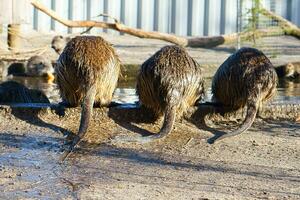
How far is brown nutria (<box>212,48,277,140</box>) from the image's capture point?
688cm

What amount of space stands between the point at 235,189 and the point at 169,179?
A: 1.48ft

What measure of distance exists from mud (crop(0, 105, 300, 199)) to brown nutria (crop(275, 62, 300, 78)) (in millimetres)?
3666

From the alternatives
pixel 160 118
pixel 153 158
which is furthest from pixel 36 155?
pixel 160 118

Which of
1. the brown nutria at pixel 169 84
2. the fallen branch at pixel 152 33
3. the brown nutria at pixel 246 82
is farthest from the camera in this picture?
the fallen branch at pixel 152 33

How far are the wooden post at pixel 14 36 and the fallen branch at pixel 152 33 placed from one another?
0.55 metres

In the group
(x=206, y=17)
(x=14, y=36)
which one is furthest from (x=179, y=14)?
(x=14, y=36)

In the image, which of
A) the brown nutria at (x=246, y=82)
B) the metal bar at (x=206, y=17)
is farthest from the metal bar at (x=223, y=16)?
the brown nutria at (x=246, y=82)

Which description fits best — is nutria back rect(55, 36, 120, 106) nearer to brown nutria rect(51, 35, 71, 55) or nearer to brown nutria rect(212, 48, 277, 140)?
brown nutria rect(212, 48, 277, 140)

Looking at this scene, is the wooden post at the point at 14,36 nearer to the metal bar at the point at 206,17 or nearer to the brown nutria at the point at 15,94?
the brown nutria at the point at 15,94

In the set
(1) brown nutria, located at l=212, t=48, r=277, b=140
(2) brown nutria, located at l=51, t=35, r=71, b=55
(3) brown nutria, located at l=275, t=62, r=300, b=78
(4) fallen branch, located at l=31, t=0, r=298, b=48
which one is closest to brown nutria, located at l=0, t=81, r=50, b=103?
(1) brown nutria, located at l=212, t=48, r=277, b=140

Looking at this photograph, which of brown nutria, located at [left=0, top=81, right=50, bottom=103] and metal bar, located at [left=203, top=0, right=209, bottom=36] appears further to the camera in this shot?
metal bar, located at [left=203, top=0, right=209, bottom=36]

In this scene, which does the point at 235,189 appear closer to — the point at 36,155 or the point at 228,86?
the point at 36,155

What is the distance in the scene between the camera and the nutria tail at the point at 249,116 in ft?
21.2

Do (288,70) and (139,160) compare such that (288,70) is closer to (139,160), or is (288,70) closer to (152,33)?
(152,33)
